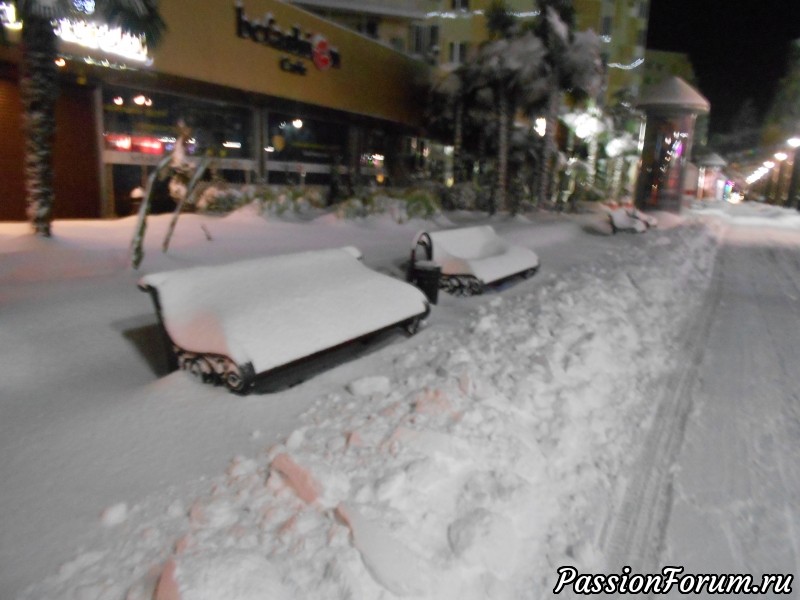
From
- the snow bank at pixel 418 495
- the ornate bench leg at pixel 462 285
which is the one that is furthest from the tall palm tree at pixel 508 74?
the snow bank at pixel 418 495

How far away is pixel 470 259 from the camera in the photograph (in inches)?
303

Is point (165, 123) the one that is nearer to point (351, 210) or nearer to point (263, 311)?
point (351, 210)

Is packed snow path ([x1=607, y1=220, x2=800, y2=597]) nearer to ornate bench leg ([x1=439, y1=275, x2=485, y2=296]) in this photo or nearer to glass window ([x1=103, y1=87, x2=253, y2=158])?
ornate bench leg ([x1=439, y1=275, x2=485, y2=296])

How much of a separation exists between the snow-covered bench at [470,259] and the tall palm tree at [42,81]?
543cm

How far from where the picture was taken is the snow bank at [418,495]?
223 cm

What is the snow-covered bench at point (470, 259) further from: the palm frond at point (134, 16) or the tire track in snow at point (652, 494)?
the palm frond at point (134, 16)

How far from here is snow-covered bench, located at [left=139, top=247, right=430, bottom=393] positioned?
366 centimetres

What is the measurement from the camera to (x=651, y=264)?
10.5m

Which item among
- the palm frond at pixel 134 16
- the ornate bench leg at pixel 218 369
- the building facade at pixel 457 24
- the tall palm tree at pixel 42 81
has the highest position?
the building facade at pixel 457 24

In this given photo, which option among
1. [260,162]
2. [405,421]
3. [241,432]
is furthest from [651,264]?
[260,162]

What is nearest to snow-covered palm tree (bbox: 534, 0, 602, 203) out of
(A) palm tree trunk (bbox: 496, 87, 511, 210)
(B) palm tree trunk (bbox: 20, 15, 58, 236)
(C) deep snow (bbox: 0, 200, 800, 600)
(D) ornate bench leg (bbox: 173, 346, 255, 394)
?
(A) palm tree trunk (bbox: 496, 87, 511, 210)

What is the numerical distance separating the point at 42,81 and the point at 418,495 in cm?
826

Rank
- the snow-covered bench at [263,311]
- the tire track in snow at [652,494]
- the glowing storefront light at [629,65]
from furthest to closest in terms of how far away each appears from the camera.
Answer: the glowing storefront light at [629,65], the snow-covered bench at [263,311], the tire track in snow at [652,494]

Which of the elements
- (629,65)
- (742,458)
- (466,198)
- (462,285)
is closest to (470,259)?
(462,285)
